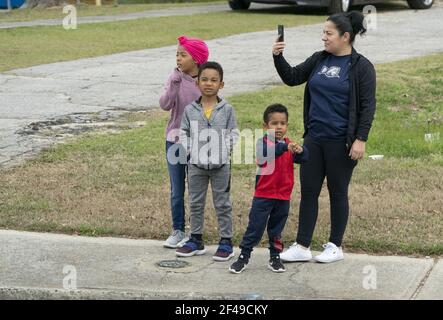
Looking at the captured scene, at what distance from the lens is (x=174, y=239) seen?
666cm

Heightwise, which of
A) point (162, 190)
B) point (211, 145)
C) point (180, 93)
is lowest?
point (162, 190)

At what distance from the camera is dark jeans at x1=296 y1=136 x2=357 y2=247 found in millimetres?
6266

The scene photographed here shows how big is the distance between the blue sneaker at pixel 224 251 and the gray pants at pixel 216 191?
0.05 meters

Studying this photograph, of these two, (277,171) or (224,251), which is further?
(224,251)

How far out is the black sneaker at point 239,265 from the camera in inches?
239

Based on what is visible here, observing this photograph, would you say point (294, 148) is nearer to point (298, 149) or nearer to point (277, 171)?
point (298, 149)

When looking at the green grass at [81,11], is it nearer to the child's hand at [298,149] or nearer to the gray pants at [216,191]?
the gray pants at [216,191]

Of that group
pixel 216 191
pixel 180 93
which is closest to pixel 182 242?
pixel 216 191

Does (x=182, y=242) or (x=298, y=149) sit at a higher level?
(x=298, y=149)

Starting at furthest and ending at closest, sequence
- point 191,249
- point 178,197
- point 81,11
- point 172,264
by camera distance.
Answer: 1. point 81,11
2. point 178,197
3. point 191,249
4. point 172,264

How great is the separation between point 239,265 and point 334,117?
1125mm

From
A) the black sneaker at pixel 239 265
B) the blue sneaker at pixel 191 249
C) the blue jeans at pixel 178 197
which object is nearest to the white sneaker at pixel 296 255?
the black sneaker at pixel 239 265

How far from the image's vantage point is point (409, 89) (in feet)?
40.0

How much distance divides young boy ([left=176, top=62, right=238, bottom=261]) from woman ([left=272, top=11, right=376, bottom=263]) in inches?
17.0
